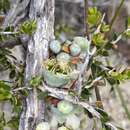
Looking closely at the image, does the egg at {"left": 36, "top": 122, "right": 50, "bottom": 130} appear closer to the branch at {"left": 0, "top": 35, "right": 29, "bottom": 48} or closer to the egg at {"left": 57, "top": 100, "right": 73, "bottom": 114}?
the egg at {"left": 57, "top": 100, "right": 73, "bottom": 114}

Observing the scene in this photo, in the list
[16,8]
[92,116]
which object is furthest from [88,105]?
[16,8]

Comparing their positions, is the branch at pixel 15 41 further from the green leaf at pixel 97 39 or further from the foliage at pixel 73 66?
the green leaf at pixel 97 39

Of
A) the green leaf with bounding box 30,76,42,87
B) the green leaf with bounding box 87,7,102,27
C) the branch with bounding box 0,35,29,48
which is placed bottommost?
the green leaf with bounding box 30,76,42,87

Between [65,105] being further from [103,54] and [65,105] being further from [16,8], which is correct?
[16,8]

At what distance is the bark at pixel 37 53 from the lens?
856 millimetres

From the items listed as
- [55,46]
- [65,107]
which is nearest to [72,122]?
[65,107]

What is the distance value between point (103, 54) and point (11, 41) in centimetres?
20

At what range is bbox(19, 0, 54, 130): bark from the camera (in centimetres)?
86

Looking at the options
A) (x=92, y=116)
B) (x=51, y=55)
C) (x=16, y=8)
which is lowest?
(x=92, y=116)

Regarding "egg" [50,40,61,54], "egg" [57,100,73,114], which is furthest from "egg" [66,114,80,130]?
"egg" [50,40,61,54]

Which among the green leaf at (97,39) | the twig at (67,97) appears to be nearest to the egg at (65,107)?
the twig at (67,97)

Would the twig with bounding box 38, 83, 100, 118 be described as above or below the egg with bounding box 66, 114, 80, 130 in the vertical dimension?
above

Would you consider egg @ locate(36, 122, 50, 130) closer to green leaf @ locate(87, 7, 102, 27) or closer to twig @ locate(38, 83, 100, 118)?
twig @ locate(38, 83, 100, 118)

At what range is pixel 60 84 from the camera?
0.82 m
